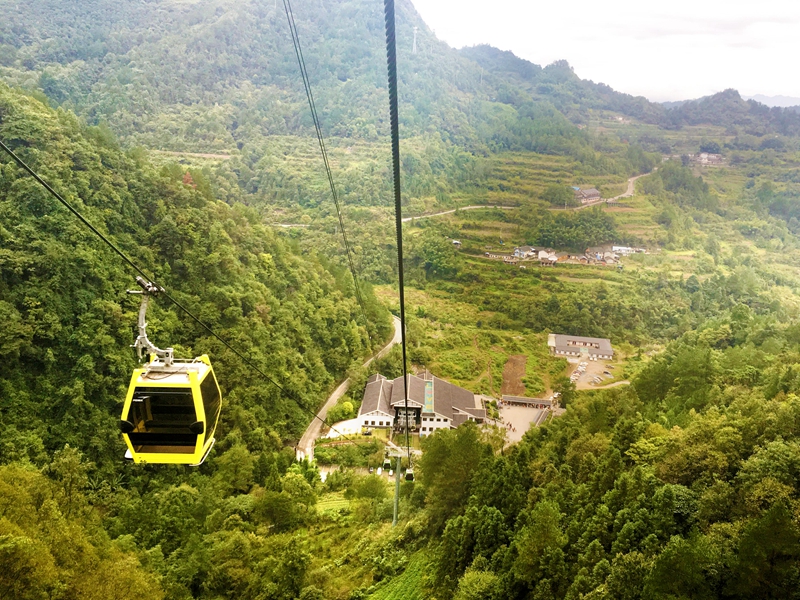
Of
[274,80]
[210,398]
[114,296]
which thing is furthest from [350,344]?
[274,80]

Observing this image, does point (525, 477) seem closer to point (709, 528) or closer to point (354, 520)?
point (709, 528)

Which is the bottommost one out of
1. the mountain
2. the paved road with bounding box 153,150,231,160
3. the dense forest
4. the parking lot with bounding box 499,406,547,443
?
the parking lot with bounding box 499,406,547,443

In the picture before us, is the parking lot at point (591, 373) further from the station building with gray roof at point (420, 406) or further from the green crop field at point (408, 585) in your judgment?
the green crop field at point (408, 585)

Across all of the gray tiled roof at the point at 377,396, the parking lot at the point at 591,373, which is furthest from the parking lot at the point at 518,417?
the gray tiled roof at the point at 377,396

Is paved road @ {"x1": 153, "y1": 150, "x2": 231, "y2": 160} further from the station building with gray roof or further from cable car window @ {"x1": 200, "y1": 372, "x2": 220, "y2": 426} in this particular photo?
cable car window @ {"x1": 200, "y1": 372, "x2": 220, "y2": 426}

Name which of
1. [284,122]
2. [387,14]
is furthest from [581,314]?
[284,122]

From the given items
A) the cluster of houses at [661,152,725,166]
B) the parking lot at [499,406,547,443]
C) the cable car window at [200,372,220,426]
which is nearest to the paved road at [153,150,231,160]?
the parking lot at [499,406,547,443]

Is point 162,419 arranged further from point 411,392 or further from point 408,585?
point 411,392
